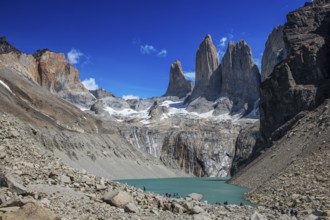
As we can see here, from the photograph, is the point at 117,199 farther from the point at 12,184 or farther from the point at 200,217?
the point at 12,184

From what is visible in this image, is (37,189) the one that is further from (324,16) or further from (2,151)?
(324,16)

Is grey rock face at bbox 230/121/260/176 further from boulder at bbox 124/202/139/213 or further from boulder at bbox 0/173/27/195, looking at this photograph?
boulder at bbox 0/173/27/195

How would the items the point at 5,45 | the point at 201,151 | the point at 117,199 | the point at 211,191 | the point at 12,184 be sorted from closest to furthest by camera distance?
the point at 12,184 → the point at 117,199 → the point at 211,191 → the point at 201,151 → the point at 5,45

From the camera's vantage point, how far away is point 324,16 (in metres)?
97.1

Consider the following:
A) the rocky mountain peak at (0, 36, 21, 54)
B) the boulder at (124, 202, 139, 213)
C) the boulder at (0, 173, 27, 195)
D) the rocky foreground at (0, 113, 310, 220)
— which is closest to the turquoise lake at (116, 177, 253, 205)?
the rocky foreground at (0, 113, 310, 220)

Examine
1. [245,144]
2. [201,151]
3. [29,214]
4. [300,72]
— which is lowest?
[29,214]

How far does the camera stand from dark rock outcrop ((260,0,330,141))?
8079 cm

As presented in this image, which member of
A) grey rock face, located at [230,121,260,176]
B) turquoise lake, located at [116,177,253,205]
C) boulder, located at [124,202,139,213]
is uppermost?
grey rock face, located at [230,121,260,176]

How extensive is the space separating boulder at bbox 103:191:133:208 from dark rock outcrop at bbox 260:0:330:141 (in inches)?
2380

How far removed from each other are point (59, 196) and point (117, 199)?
8.54 feet

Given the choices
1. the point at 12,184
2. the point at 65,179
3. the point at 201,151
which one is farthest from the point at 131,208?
the point at 201,151

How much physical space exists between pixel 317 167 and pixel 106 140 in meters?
95.6

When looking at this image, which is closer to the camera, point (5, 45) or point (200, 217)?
point (200, 217)

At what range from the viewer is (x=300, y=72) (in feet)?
282
